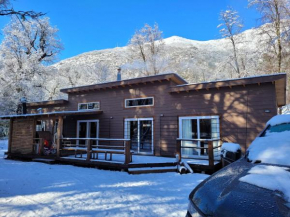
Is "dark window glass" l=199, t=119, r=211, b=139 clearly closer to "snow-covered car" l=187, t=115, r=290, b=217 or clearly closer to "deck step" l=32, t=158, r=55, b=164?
"snow-covered car" l=187, t=115, r=290, b=217

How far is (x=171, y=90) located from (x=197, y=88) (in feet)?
3.96

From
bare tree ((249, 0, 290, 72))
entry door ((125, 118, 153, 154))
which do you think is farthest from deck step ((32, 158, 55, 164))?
bare tree ((249, 0, 290, 72))

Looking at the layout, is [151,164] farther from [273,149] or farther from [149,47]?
[149,47]

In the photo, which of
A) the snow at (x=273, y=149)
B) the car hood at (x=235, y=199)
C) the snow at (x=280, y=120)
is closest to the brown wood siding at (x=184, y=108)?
the snow at (x=280, y=120)

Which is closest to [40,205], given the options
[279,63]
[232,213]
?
[232,213]

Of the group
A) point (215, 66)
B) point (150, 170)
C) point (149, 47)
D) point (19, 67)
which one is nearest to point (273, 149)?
point (150, 170)

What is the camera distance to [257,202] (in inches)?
43.4

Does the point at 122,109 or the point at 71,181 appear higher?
the point at 122,109

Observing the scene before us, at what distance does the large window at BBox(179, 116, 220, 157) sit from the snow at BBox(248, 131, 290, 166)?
18.9 feet

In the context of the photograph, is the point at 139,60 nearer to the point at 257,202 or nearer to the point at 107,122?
the point at 107,122

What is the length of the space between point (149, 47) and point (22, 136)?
60.6 ft

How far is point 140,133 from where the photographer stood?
31.3ft

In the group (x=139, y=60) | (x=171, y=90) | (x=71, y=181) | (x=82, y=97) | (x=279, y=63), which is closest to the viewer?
(x=71, y=181)

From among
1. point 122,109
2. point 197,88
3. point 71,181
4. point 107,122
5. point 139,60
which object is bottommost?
point 71,181
